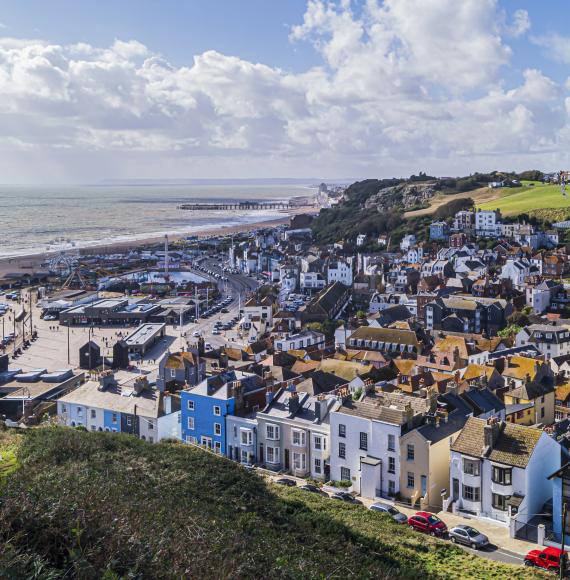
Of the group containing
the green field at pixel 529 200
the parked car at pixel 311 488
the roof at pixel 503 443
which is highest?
the green field at pixel 529 200

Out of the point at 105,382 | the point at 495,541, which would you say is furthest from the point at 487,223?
the point at 495,541

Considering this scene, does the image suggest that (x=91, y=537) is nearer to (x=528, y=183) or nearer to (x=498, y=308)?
(x=498, y=308)

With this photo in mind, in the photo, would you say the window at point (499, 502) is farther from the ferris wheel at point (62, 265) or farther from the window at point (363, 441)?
the ferris wheel at point (62, 265)

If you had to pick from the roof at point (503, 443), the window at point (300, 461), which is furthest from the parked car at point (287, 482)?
the roof at point (503, 443)

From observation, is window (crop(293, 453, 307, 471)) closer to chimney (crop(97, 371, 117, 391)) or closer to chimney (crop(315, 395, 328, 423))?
chimney (crop(315, 395, 328, 423))

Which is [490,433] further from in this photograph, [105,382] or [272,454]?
[105,382]

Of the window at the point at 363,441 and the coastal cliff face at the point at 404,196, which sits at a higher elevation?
the coastal cliff face at the point at 404,196

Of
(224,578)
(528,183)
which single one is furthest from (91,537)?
(528,183)
